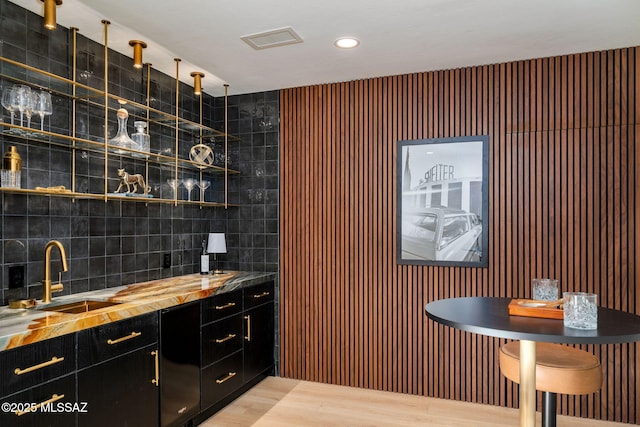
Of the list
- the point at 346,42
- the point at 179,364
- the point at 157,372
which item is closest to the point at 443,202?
the point at 346,42

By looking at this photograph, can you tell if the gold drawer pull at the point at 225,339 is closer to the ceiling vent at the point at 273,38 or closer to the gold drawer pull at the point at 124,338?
the gold drawer pull at the point at 124,338

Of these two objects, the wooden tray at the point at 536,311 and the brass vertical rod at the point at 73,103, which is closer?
the wooden tray at the point at 536,311

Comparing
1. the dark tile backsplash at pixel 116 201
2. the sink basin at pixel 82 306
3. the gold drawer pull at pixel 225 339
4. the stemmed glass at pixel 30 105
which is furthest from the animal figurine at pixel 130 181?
the gold drawer pull at pixel 225 339

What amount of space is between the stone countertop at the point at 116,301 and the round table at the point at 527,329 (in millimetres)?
1654

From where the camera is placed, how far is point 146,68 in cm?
358

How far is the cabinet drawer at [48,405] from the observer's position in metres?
1.87

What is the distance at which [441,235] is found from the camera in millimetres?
3604

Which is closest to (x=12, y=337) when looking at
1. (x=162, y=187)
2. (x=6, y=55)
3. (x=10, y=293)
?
(x=10, y=293)

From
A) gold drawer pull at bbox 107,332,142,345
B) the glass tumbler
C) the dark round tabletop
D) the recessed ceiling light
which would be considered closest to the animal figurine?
gold drawer pull at bbox 107,332,142,345

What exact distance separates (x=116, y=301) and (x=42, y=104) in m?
1.24

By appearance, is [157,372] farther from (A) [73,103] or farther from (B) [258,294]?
(A) [73,103]

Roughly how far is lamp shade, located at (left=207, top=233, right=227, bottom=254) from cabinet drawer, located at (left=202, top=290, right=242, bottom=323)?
24.6 inches

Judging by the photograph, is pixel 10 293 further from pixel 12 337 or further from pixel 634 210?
pixel 634 210

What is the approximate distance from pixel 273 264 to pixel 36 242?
6.63 feet
